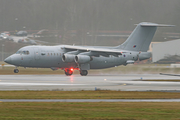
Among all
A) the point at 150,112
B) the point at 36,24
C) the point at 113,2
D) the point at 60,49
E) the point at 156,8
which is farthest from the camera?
the point at 36,24

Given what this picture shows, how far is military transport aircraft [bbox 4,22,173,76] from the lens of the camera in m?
46.2

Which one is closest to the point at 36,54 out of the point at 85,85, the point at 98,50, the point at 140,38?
the point at 98,50

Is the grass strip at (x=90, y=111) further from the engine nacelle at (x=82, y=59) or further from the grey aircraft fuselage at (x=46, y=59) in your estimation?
the grey aircraft fuselage at (x=46, y=59)

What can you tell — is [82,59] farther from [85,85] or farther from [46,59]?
[85,85]

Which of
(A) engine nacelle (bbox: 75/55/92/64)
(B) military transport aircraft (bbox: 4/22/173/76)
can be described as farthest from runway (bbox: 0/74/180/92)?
Answer: (A) engine nacelle (bbox: 75/55/92/64)

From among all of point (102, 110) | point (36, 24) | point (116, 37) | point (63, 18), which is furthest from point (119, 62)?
point (36, 24)

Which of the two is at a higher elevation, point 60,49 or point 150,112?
point 60,49

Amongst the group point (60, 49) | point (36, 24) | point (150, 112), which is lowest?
point (150, 112)

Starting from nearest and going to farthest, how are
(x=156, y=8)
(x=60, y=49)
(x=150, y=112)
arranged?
(x=150, y=112) < (x=60, y=49) < (x=156, y=8)

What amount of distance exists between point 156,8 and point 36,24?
4015 cm

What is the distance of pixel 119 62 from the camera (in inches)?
1986

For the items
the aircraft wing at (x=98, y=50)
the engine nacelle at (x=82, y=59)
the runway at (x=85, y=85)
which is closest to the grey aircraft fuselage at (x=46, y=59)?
the aircraft wing at (x=98, y=50)

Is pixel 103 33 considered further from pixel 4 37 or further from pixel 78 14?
pixel 4 37

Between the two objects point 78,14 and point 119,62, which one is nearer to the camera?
point 119,62
